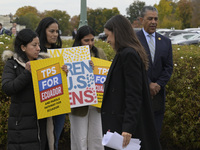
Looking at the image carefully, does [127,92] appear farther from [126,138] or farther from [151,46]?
A: [151,46]

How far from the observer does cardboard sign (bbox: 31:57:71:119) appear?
3.33 m

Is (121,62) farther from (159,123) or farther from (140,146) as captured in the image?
(159,123)

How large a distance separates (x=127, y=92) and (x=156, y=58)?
1.54 metres

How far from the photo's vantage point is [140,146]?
9.27 ft

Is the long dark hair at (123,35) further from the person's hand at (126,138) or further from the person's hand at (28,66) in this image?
the person's hand at (28,66)

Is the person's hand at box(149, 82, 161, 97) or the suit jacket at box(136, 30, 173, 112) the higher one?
the suit jacket at box(136, 30, 173, 112)

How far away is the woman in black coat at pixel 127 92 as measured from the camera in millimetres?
2727

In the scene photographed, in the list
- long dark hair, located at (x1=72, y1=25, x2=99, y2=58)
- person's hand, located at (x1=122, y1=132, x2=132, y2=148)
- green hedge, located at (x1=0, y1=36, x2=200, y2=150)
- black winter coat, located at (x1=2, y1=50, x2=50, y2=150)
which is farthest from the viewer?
green hedge, located at (x1=0, y1=36, x2=200, y2=150)

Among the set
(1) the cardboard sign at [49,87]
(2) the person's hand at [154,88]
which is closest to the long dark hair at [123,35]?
(1) the cardboard sign at [49,87]

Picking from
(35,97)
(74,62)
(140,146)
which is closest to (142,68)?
(140,146)

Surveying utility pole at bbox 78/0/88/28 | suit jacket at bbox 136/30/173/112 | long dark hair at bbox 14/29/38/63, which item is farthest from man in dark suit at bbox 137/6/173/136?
utility pole at bbox 78/0/88/28

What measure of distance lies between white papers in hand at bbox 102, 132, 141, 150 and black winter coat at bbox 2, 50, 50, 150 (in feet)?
2.98

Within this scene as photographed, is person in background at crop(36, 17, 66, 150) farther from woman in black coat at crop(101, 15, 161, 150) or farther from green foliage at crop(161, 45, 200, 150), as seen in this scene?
green foliage at crop(161, 45, 200, 150)

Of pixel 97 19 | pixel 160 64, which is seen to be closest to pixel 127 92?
pixel 160 64
